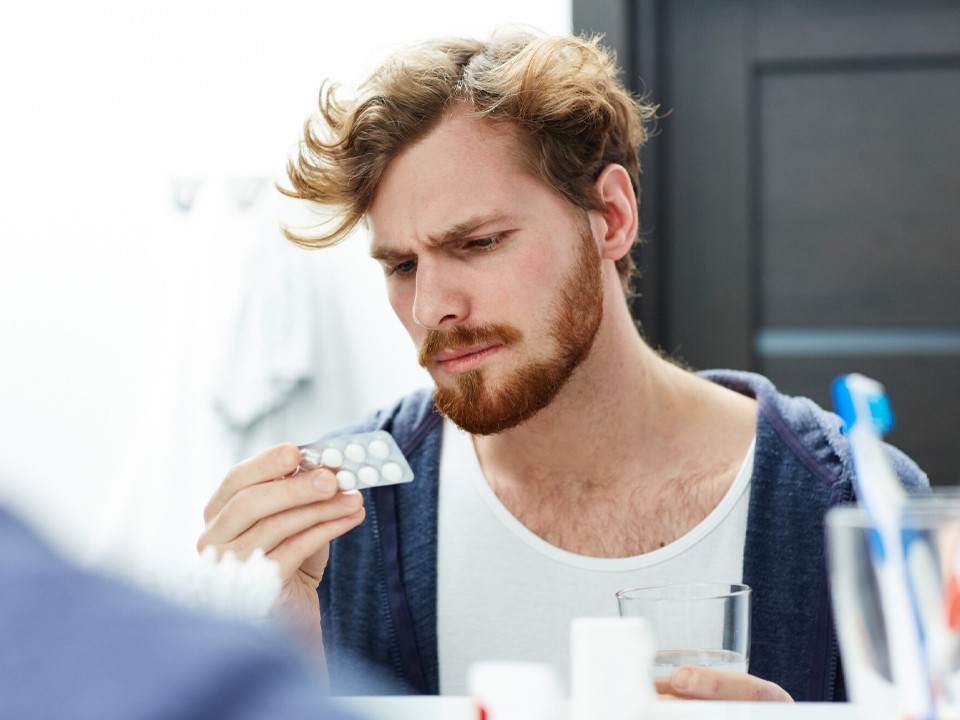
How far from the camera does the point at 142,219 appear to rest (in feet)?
6.30

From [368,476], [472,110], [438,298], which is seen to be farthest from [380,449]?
[472,110]

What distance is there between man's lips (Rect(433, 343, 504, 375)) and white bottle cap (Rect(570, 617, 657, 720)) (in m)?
0.70

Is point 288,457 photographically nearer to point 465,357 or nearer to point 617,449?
point 465,357

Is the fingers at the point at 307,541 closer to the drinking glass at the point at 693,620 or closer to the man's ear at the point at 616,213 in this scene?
the drinking glass at the point at 693,620

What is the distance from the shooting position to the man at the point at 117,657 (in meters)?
0.12

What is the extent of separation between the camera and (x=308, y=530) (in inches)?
34.9

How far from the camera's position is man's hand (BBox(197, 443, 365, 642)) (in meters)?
0.86

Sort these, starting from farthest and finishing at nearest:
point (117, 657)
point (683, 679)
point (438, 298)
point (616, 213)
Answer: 1. point (616, 213)
2. point (438, 298)
3. point (683, 679)
4. point (117, 657)

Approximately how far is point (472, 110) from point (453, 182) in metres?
0.10

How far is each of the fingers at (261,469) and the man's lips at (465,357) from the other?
26cm

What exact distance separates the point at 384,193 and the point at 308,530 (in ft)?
1.36

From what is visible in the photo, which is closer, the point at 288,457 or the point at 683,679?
the point at 683,679

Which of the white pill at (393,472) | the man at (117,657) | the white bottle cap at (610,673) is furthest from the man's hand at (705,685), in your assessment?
the man at (117,657)

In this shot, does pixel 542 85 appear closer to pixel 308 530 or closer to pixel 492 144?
pixel 492 144
